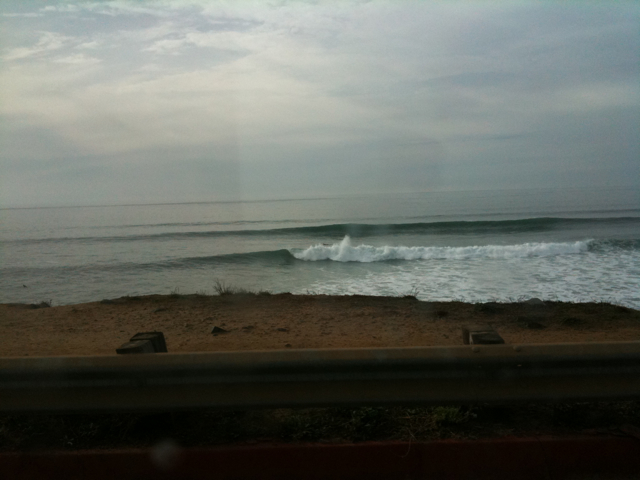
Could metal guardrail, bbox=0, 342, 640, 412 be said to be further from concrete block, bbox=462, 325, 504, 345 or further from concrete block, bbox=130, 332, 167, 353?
concrete block, bbox=130, 332, 167, 353

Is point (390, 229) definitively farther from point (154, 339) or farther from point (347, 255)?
point (154, 339)

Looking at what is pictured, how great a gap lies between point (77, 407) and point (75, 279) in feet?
49.4

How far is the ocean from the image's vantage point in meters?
13.3

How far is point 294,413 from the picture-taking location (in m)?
3.46

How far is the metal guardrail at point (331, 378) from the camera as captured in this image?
114 inches

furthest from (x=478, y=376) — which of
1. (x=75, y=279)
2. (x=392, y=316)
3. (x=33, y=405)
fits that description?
(x=75, y=279)

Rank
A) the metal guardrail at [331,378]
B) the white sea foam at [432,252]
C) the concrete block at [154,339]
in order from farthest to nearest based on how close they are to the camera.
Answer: the white sea foam at [432,252], the concrete block at [154,339], the metal guardrail at [331,378]

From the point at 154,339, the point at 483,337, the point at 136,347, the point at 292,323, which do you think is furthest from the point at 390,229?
the point at 136,347

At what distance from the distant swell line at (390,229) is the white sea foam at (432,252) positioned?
726 centimetres

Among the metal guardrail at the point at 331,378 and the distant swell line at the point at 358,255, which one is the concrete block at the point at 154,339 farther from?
the distant swell line at the point at 358,255

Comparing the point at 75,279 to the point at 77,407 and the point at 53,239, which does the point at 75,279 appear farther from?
the point at 77,407

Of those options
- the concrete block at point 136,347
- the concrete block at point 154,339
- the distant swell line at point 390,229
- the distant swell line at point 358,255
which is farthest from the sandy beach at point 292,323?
the distant swell line at point 390,229

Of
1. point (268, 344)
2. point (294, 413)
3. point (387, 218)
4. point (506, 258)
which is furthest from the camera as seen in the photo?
point (387, 218)

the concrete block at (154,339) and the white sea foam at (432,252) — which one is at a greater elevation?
the concrete block at (154,339)
